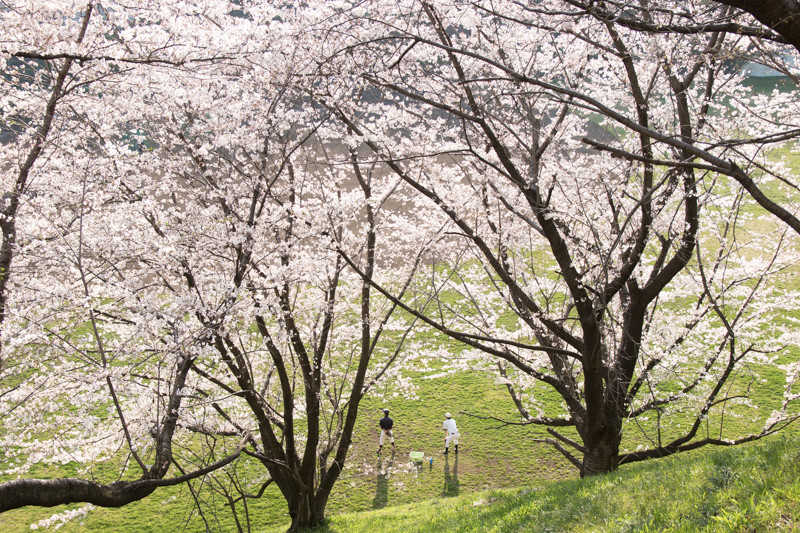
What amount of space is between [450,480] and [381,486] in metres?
1.49

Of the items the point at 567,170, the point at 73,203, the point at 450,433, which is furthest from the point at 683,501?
the point at 450,433

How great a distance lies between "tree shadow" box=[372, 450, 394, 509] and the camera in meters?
10.5

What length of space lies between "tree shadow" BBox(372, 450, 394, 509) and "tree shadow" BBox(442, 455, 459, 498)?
1.21m

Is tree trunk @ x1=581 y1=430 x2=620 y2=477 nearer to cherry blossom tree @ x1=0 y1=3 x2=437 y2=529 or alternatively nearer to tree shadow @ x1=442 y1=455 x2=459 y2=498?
cherry blossom tree @ x1=0 y1=3 x2=437 y2=529

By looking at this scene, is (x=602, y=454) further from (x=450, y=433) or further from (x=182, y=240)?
(x=450, y=433)

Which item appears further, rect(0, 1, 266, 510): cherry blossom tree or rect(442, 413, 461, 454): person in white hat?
rect(442, 413, 461, 454): person in white hat

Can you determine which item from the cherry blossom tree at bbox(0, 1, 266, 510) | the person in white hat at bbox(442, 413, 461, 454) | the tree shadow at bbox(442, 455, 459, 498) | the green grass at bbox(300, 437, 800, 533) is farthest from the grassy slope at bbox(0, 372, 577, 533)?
the green grass at bbox(300, 437, 800, 533)

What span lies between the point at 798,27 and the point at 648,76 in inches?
209

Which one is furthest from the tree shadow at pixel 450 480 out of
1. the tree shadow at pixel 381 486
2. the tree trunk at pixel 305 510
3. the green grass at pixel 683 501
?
the green grass at pixel 683 501

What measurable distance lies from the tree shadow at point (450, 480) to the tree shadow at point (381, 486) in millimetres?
1215

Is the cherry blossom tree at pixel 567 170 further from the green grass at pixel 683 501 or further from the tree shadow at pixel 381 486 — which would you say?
the tree shadow at pixel 381 486

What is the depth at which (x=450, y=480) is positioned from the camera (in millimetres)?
11023

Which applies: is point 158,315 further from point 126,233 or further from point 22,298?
point 22,298

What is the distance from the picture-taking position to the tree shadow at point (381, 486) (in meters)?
10.5
